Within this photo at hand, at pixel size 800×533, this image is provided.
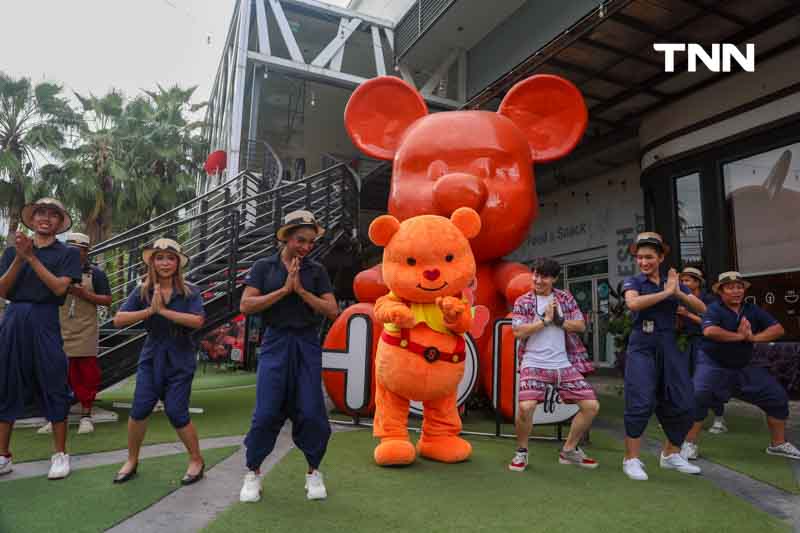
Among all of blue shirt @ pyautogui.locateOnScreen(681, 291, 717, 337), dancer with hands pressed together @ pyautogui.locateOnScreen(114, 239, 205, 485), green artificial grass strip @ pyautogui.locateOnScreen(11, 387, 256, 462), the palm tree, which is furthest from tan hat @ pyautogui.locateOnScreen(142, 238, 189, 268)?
the palm tree

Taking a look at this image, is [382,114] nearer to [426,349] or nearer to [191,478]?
[426,349]

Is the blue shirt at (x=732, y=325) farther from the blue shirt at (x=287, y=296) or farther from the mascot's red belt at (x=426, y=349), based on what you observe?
the blue shirt at (x=287, y=296)

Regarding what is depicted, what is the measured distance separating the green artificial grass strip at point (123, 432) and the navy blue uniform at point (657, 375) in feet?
10.5

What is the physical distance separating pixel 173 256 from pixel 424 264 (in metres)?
1.57

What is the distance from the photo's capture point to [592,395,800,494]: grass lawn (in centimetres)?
379

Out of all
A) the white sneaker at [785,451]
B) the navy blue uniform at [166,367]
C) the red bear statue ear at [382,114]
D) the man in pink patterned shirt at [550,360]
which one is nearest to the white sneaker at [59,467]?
the navy blue uniform at [166,367]

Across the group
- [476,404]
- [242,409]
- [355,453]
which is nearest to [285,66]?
[242,409]

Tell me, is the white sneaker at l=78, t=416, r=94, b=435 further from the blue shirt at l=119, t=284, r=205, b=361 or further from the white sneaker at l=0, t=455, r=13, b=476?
the blue shirt at l=119, t=284, r=205, b=361

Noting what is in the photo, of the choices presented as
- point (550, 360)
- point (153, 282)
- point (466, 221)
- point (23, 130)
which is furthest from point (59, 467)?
point (23, 130)

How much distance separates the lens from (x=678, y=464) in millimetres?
3814

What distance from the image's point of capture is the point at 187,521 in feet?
8.94

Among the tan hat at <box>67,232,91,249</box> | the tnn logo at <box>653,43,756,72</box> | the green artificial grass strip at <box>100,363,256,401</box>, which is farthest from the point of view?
the green artificial grass strip at <box>100,363,256,401</box>

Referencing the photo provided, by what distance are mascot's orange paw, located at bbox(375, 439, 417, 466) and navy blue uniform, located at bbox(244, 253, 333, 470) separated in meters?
0.75

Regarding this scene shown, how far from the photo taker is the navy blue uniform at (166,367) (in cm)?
328
